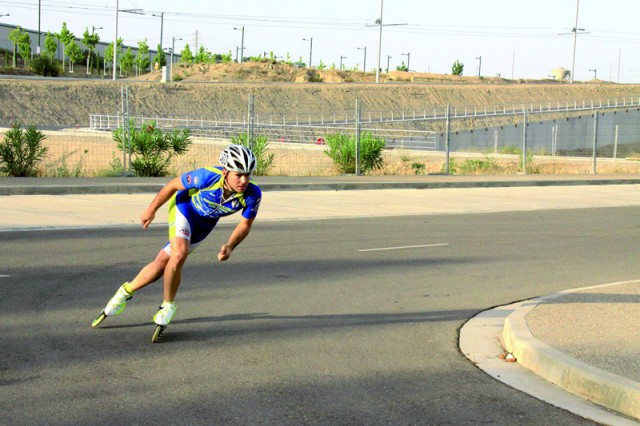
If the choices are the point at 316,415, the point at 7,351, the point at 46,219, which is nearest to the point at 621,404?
the point at 316,415

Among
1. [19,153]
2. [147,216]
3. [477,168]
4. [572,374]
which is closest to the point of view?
[572,374]

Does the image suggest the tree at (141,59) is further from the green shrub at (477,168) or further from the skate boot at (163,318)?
the skate boot at (163,318)

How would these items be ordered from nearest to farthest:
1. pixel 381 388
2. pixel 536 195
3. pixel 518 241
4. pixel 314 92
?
pixel 381 388, pixel 518 241, pixel 536 195, pixel 314 92

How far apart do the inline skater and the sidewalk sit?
2.39m

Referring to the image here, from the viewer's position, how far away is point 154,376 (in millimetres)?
6266

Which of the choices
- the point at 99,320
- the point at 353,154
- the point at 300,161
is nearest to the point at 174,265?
the point at 99,320

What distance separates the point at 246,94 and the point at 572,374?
9266cm

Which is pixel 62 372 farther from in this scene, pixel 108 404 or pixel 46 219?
pixel 46 219

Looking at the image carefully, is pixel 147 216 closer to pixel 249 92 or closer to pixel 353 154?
pixel 353 154

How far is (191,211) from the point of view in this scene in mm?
7449

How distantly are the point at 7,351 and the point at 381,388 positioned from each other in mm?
2761

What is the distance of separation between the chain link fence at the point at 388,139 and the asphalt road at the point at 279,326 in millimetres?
11524

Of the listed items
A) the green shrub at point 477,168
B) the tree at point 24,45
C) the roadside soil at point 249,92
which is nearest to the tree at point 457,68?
the roadside soil at point 249,92

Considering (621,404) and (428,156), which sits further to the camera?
(428,156)
